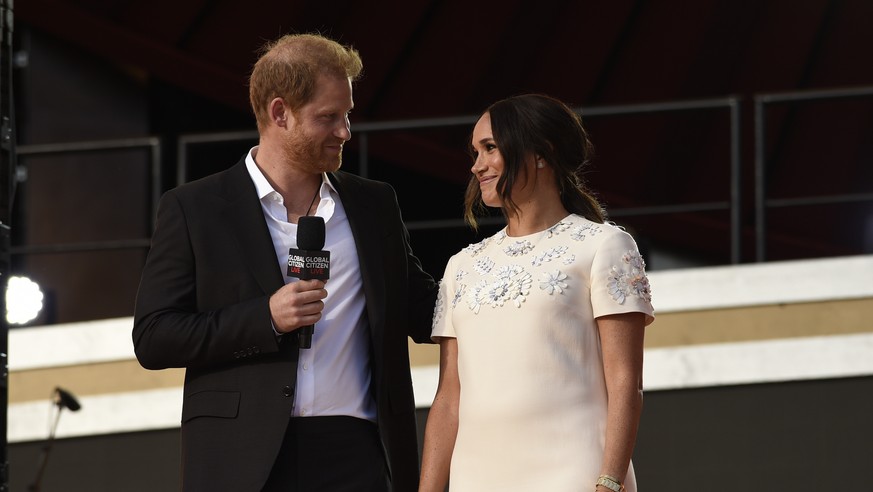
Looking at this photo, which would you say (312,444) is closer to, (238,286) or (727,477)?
(238,286)

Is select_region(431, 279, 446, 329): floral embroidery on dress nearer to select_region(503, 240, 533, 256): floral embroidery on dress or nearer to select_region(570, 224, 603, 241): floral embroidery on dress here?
select_region(503, 240, 533, 256): floral embroidery on dress

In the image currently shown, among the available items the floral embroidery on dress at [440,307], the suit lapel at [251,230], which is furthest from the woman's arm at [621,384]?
the suit lapel at [251,230]

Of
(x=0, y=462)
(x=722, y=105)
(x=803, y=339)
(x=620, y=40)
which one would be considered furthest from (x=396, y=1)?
(x=0, y=462)

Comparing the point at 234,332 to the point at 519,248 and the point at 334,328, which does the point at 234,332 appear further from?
the point at 519,248

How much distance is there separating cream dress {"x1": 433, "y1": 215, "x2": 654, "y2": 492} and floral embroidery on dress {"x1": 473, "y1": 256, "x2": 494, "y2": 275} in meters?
0.05

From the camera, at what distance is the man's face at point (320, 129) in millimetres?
2764

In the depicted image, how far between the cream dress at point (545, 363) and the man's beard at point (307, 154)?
0.46 m

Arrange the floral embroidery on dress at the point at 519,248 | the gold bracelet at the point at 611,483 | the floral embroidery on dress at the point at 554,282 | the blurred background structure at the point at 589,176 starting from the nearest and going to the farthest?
1. the gold bracelet at the point at 611,483
2. the floral embroidery on dress at the point at 554,282
3. the floral embroidery on dress at the point at 519,248
4. the blurred background structure at the point at 589,176

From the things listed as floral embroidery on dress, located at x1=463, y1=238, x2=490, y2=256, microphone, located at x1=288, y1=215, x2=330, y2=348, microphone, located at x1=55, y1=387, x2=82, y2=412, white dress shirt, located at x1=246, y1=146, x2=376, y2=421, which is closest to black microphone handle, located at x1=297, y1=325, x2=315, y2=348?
microphone, located at x1=288, y1=215, x2=330, y2=348

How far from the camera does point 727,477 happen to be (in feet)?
17.0

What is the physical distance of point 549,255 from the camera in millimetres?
2570

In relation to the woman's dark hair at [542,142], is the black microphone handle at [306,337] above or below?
below

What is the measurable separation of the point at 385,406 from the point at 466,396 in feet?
0.66

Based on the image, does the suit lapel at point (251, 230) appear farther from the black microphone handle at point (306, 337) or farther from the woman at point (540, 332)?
the woman at point (540, 332)
